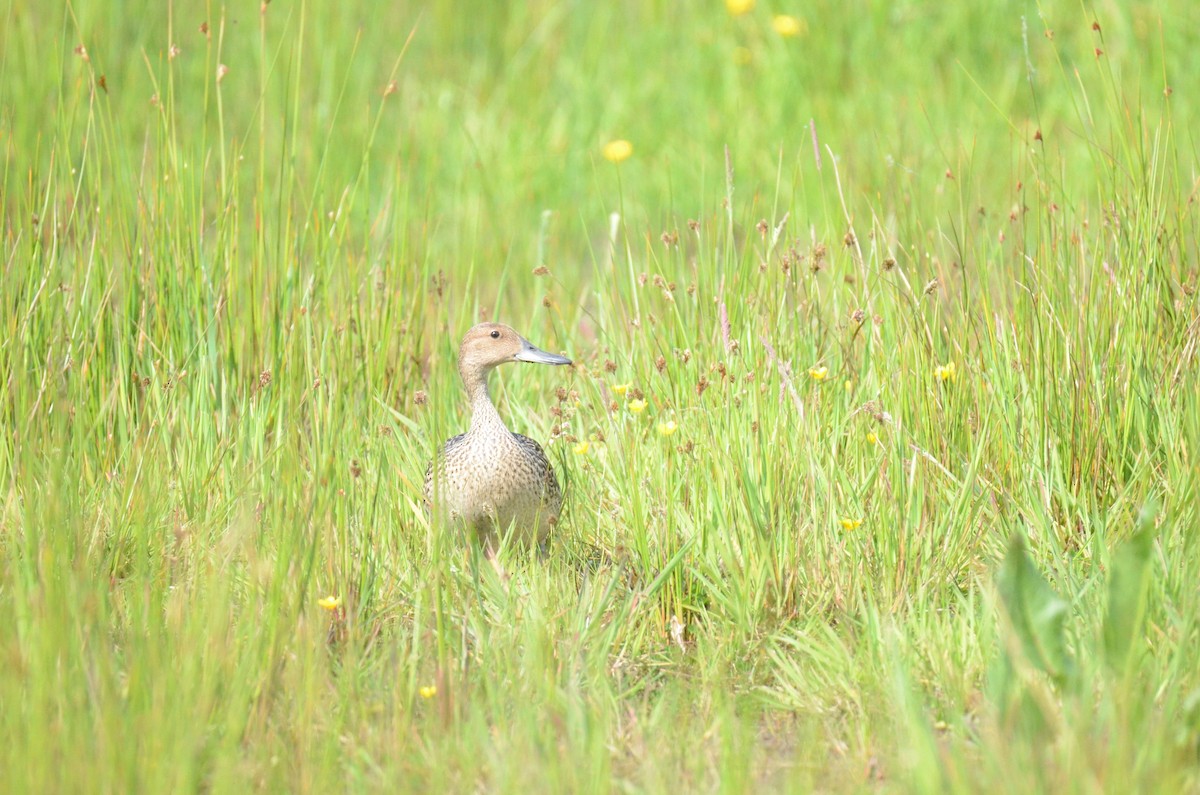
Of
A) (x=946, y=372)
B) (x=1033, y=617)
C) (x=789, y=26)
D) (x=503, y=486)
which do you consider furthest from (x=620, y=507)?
(x=789, y=26)

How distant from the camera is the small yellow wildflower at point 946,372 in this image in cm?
360

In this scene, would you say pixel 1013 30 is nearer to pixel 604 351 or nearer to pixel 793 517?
pixel 604 351

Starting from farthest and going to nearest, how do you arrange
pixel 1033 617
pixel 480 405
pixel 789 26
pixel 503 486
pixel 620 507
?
pixel 789 26 → pixel 480 405 → pixel 503 486 → pixel 620 507 → pixel 1033 617

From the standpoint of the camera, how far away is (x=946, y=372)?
11.8 ft

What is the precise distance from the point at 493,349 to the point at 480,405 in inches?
6.8

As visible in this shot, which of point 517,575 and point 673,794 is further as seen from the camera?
point 517,575

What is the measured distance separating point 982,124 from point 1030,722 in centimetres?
452

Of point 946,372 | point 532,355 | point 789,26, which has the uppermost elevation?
point 789,26

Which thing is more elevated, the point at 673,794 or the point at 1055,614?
the point at 1055,614

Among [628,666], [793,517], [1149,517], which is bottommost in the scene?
[628,666]

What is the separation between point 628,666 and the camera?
3137 mm

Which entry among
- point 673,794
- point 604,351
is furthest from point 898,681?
point 604,351

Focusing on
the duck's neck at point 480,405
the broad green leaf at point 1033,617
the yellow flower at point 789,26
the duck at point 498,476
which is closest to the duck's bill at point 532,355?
the duck at point 498,476

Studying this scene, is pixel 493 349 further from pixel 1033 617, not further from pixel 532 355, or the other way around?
pixel 1033 617
